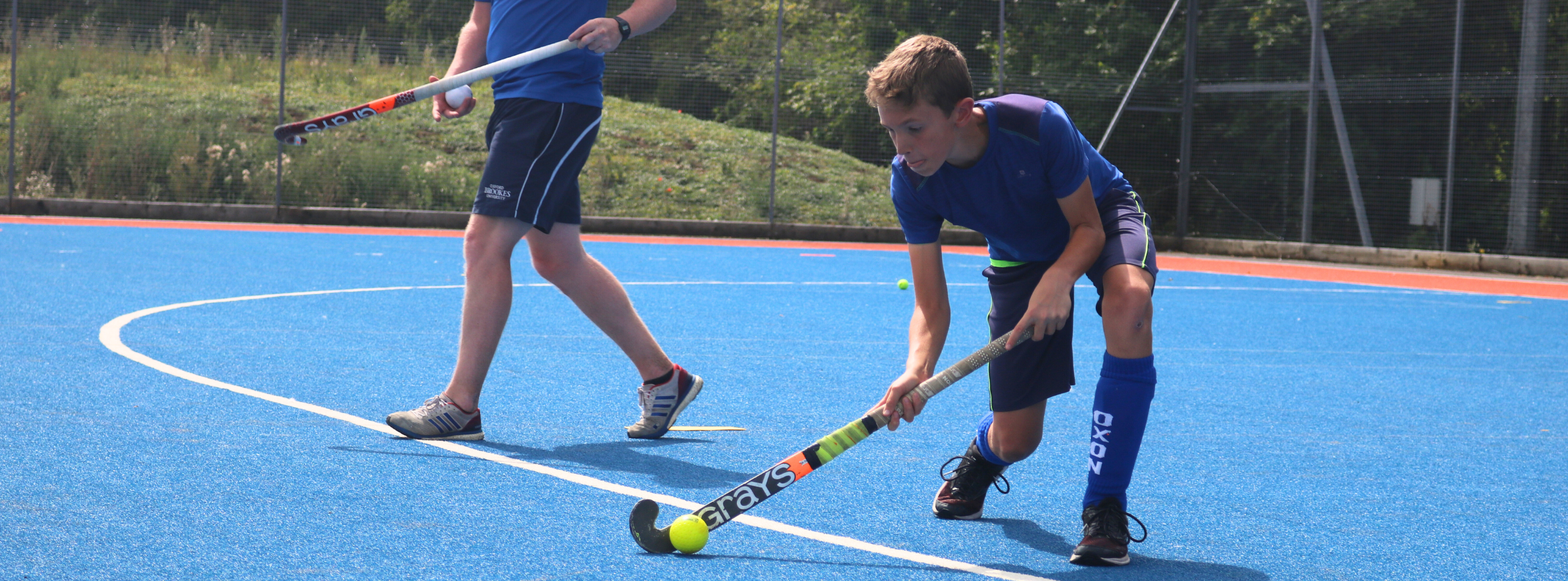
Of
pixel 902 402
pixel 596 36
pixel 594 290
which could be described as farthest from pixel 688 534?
pixel 596 36

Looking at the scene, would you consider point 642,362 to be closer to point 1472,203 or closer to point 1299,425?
point 1299,425

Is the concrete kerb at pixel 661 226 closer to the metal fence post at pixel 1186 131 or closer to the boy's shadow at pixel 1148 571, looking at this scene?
Result: the metal fence post at pixel 1186 131

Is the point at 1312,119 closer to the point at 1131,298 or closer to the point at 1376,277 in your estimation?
the point at 1376,277

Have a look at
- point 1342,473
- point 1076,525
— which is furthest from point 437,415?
point 1342,473

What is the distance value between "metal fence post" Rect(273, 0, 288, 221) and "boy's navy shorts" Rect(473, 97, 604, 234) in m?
13.1


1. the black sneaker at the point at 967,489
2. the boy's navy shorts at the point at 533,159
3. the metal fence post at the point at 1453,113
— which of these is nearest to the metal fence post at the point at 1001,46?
the metal fence post at the point at 1453,113

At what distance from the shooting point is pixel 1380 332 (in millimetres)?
8305

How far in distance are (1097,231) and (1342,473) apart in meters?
1.53

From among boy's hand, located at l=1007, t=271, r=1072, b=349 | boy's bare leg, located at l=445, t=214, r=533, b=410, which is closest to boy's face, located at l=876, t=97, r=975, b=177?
boy's hand, located at l=1007, t=271, r=1072, b=349

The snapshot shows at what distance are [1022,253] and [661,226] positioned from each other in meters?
13.7

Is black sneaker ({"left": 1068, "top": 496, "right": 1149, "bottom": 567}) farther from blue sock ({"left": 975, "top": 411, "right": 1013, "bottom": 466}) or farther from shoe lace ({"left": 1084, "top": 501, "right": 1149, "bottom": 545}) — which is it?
blue sock ({"left": 975, "top": 411, "right": 1013, "bottom": 466})

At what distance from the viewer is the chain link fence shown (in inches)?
636

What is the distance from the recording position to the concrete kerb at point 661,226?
15773 millimetres

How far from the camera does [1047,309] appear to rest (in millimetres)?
3100
